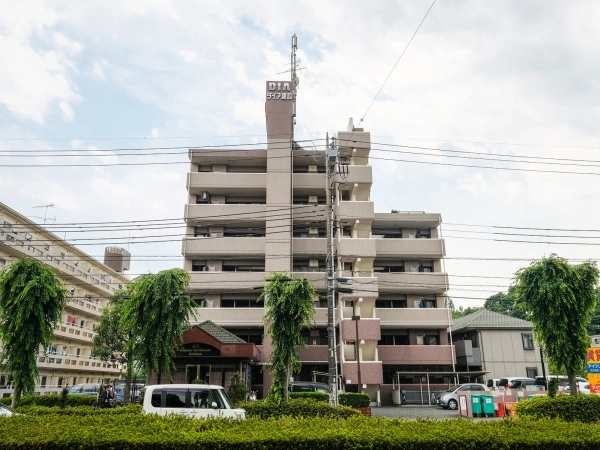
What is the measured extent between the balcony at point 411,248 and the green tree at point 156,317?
1973cm

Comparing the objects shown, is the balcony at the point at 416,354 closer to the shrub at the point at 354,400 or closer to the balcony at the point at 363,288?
the balcony at the point at 363,288

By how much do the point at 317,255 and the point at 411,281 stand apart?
8047 millimetres

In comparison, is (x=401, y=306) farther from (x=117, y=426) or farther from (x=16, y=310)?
(x=117, y=426)

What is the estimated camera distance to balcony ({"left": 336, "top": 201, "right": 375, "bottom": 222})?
38.7 m

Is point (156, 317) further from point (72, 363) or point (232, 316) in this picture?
point (72, 363)

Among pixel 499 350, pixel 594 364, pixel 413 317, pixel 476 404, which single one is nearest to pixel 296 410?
pixel 476 404

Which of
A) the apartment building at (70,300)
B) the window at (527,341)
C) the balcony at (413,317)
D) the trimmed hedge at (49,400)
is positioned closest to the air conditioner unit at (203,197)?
the apartment building at (70,300)

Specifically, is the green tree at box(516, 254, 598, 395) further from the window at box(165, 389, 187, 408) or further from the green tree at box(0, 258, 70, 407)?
the green tree at box(0, 258, 70, 407)

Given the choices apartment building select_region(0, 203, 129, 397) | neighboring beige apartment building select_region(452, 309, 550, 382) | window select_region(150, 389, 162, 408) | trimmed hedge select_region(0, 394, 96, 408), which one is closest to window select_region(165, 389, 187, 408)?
window select_region(150, 389, 162, 408)

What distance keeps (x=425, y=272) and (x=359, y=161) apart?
11.3 meters

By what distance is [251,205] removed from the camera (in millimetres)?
40469

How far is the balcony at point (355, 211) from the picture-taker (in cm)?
3866

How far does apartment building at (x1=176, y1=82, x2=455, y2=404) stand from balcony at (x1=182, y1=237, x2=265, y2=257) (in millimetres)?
82

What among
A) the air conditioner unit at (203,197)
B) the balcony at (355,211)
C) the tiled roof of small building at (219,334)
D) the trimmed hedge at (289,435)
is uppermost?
the air conditioner unit at (203,197)
